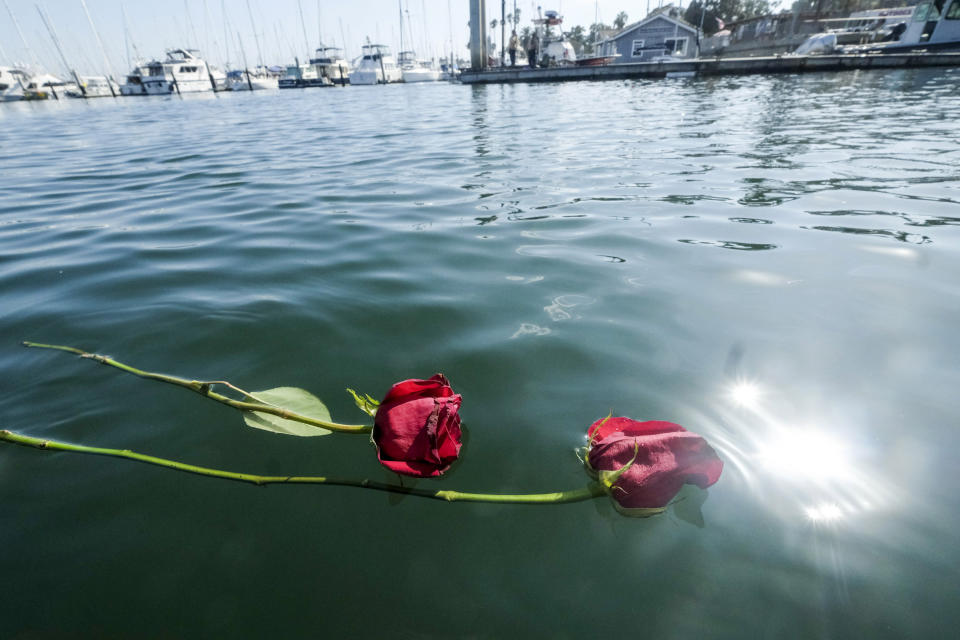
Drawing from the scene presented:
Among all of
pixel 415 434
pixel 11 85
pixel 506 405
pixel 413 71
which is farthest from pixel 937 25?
pixel 11 85

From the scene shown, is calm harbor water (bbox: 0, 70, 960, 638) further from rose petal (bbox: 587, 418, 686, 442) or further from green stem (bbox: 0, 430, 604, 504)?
rose petal (bbox: 587, 418, 686, 442)

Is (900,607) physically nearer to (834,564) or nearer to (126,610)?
(834,564)

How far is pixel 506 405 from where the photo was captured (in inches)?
65.6

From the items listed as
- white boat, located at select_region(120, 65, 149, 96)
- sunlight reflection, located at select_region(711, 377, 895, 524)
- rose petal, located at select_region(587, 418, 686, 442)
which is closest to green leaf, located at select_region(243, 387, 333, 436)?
rose petal, located at select_region(587, 418, 686, 442)

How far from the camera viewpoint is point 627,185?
4816 mm

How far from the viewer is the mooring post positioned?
34.7m

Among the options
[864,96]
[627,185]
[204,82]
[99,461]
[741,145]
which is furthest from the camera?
[204,82]

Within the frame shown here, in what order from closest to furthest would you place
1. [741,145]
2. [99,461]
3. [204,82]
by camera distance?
[99,461], [741,145], [204,82]

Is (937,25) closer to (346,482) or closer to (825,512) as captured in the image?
(825,512)

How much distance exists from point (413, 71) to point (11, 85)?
4887cm

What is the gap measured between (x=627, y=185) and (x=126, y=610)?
200 inches

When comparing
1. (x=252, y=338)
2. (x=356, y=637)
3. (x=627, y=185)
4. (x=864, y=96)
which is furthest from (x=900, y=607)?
(x=864, y=96)

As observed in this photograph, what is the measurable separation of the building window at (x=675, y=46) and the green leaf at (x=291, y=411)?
52.3m

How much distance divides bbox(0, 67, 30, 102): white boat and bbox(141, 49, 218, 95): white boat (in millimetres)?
13421
